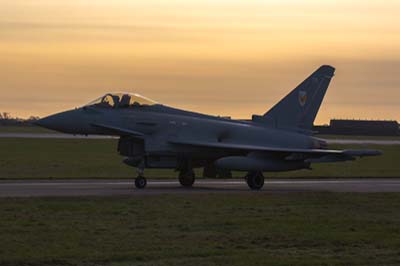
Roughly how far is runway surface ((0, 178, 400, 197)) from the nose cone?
1.75 metres

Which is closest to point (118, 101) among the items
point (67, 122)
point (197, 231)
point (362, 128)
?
point (67, 122)

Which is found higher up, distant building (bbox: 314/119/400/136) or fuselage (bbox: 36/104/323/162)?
distant building (bbox: 314/119/400/136)

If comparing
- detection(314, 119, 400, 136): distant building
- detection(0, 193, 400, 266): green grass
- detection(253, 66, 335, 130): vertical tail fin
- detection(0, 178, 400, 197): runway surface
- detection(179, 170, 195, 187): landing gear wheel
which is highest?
detection(314, 119, 400, 136): distant building

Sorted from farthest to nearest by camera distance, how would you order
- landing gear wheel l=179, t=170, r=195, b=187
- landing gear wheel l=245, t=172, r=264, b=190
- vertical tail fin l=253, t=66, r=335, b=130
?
vertical tail fin l=253, t=66, r=335, b=130, landing gear wheel l=179, t=170, r=195, b=187, landing gear wheel l=245, t=172, r=264, b=190

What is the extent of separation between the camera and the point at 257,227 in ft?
56.4

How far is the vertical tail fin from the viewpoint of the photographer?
103ft

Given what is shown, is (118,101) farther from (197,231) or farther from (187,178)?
(197,231)

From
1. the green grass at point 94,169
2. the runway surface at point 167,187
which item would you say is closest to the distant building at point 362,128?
the green grass at point 94,169

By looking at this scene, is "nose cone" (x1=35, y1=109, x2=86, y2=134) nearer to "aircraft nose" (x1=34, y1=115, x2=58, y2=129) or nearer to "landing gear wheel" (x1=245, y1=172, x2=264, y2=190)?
"aircraft nose" (x1=34, y1=115, x2=58, y2=129)

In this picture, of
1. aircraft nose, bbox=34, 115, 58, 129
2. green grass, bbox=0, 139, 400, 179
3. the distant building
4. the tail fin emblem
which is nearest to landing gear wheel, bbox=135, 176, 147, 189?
aircraft nose, bbox=34, 115, 58, 129

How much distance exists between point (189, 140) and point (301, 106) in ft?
15.0

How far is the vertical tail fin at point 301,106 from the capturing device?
103 feet

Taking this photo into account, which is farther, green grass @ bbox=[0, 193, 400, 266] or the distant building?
the distant building

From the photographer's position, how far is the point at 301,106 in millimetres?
31438
